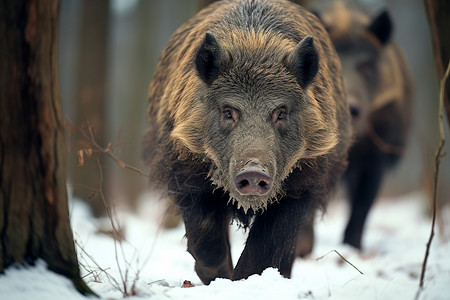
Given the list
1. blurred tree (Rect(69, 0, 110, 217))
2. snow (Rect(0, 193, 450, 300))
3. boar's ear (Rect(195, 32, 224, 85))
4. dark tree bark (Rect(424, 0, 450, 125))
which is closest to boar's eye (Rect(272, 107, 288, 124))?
boar's ear (Rect(195, 32, 224, 85))

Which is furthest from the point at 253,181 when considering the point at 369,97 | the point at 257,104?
the point at 369,97

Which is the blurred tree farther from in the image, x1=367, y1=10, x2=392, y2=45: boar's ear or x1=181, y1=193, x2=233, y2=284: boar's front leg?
x1=181, y1=193, x2=233, y2=284: boar's front leg

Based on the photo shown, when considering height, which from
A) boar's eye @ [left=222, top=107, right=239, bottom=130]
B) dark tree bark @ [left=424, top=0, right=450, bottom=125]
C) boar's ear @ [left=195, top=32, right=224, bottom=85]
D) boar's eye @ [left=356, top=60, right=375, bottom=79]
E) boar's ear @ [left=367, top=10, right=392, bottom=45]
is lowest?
boar's eye @ [left=222, top=107, right=239, bottom=130]

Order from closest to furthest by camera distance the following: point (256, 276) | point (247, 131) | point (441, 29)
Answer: point (256, 276), point (247, 131), point (441, 29)

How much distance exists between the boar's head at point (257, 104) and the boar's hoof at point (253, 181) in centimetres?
33

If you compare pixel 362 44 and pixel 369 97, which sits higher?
pixel 362 44

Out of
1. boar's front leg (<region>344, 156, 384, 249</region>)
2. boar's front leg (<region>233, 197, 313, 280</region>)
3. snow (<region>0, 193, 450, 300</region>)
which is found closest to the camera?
snow (<region>0, 193, 450, 300</region>)

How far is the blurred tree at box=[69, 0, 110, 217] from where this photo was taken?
9.17 metres

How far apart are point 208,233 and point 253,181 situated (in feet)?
3.84

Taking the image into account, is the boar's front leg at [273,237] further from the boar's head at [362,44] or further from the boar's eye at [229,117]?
the boar's head at [362,44]

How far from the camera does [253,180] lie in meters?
3.86

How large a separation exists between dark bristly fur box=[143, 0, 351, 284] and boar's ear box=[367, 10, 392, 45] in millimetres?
3625

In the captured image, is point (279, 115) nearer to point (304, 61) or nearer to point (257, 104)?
point (257, 104)

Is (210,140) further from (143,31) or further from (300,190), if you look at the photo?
(143,31)
